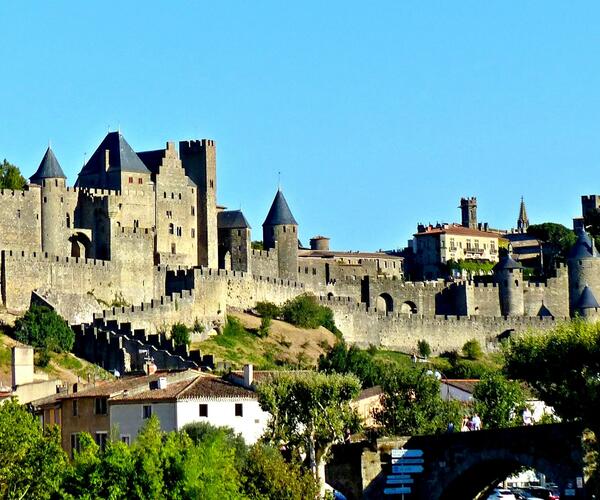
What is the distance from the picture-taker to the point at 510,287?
136 metres

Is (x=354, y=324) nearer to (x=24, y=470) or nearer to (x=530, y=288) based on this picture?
(x=530, y=288)

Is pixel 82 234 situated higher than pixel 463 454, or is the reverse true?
pixel 82 234

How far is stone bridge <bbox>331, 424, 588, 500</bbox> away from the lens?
62469 millimetres

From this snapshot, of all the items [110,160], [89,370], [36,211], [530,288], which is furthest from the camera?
[530,288]

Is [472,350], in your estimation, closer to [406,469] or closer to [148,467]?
[406,469]

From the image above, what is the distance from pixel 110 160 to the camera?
115562 mm

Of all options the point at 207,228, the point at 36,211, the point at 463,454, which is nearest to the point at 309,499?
the point at 463,454

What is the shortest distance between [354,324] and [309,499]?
2326 inches

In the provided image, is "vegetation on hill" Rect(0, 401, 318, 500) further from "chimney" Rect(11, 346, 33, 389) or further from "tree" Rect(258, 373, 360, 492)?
"chimney" Rect(11, 346, 33, 389)

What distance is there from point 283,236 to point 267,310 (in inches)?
509

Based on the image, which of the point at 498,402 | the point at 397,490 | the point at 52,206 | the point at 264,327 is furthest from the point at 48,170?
the point at 397,490

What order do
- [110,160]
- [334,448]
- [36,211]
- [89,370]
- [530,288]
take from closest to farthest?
[334,448]
[89,370]
[36,211]
[110,160]
[530,288]

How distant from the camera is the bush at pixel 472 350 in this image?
413 feet

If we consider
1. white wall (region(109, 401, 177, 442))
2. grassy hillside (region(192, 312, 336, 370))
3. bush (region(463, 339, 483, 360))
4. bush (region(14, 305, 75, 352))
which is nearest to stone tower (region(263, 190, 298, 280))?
grassy hillside (region(192, 312, 336, 370))
